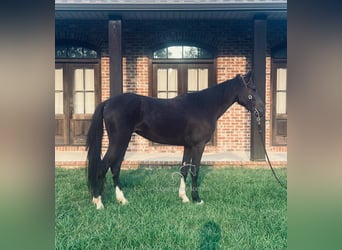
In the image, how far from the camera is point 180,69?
7.89 m

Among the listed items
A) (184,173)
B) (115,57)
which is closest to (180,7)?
(115,57)

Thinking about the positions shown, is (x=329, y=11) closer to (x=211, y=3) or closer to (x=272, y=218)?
(x=272, y=218)

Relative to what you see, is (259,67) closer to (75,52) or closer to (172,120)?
(172,120)

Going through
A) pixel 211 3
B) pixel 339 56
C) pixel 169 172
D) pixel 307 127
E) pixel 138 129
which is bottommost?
pixel 169 172

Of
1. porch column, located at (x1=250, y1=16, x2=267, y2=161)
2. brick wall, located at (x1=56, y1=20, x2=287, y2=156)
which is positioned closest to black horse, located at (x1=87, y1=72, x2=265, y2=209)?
porch column, located at (x1=250, y1=16, x2=267, y2=161)

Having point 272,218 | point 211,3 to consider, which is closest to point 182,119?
point 272,218

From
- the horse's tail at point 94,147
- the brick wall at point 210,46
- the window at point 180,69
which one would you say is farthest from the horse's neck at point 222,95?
the window at point 180,69

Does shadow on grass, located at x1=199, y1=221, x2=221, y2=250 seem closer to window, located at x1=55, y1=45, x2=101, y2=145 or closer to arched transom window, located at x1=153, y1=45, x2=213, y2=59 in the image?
arched transom window, located at x1=153, y1=45, x2=213, y2=59

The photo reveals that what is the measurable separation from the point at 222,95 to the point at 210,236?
1936mm

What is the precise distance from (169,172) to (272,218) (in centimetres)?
263

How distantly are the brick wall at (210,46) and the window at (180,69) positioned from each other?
0.21 meters

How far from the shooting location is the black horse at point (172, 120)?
3.84 metres

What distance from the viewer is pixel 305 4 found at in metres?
0.53

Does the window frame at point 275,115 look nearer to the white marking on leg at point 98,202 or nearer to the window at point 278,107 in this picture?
the window at point 278,107
